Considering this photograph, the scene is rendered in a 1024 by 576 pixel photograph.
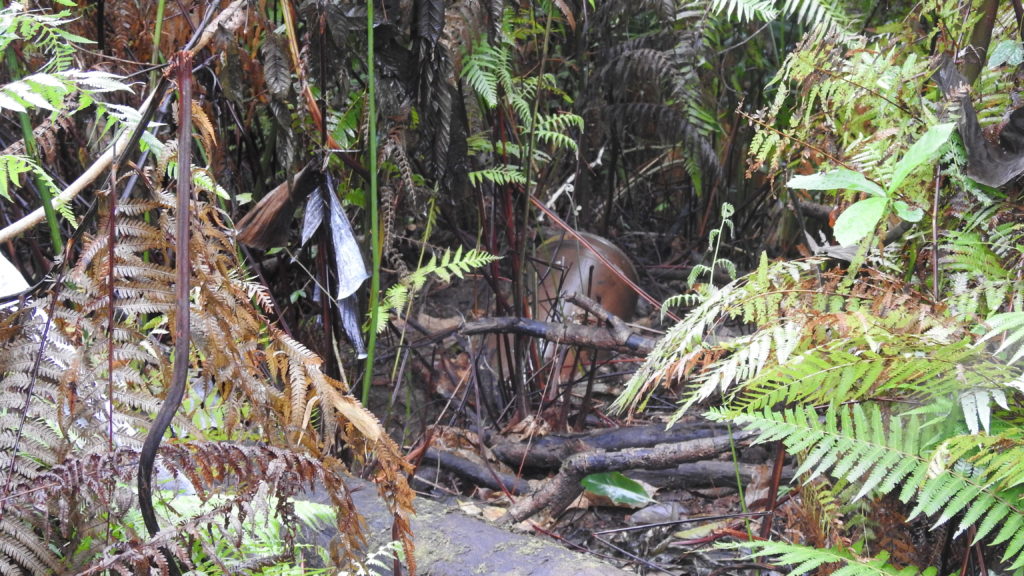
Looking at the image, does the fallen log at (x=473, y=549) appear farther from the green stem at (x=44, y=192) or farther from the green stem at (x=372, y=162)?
the green stem at (x=44, y=192)

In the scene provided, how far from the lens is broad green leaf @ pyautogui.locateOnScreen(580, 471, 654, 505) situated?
215 cm

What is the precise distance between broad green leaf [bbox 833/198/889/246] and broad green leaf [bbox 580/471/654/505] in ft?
3.62

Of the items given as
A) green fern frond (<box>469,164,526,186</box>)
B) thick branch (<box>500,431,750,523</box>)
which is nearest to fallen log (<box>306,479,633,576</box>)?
thick branch (<box>500,431,750,523</box>)

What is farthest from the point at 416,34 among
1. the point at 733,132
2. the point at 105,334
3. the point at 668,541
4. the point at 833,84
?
the point at 733,132

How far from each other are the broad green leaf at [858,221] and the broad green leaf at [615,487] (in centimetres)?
110

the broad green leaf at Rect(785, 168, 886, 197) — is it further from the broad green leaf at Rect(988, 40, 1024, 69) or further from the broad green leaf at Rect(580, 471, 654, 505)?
the broad green leaf at Rect(580, 471, 654, 505)

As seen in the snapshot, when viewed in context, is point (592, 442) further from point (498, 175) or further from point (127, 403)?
point (127, 403)

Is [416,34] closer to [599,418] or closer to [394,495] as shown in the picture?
[394,495]

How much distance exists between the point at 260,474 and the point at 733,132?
2910 mm

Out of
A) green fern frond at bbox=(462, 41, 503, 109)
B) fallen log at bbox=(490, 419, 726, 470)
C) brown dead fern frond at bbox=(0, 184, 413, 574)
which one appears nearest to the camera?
brown dead fern frond at bbox=(0, 184, 413, 574)

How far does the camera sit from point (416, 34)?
204 centimetres

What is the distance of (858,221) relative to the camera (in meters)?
1.29

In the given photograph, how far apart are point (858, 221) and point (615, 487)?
3.73 ft

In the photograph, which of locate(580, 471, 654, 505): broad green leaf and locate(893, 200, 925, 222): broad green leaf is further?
locate(580, 471, 654, 505): broad green leaf
